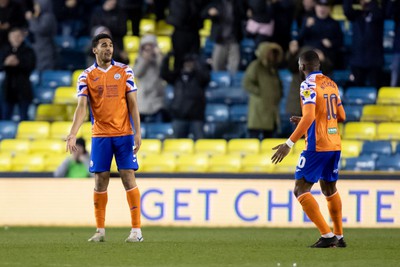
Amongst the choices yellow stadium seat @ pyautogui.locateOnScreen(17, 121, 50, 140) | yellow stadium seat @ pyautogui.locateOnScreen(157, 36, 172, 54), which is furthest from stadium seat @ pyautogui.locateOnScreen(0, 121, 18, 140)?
yellow stadium seat @ pyautogui.locateOnScreen(157, 36, 172, 54)

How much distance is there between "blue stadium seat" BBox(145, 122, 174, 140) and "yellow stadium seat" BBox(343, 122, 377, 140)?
3.02 meters

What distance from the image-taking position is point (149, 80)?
19891mm

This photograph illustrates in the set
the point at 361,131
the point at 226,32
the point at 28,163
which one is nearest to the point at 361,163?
the point at 361,131

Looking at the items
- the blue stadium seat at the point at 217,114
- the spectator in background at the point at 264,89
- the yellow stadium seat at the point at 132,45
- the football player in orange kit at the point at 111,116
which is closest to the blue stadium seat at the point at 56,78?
the yellow stadium seat at the point at 132,45

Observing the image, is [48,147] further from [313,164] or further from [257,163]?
[313,164]

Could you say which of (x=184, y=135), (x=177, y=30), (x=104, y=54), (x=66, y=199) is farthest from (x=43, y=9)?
(x=104, y=54)

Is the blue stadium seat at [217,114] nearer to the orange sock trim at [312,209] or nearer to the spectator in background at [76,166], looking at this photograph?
the spectator in background at [76,166]

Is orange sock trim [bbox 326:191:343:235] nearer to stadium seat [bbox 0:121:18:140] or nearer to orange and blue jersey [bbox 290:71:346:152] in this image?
orange and blue jersey [bbox 290:71:346:152]

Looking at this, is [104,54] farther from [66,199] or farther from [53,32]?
[53,32]

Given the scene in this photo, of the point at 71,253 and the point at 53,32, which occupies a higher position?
the point at 53,32

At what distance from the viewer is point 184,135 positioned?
19.4 m

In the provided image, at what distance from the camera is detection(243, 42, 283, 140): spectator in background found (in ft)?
62.6

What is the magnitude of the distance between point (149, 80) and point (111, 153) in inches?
303

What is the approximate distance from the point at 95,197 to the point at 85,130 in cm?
741
